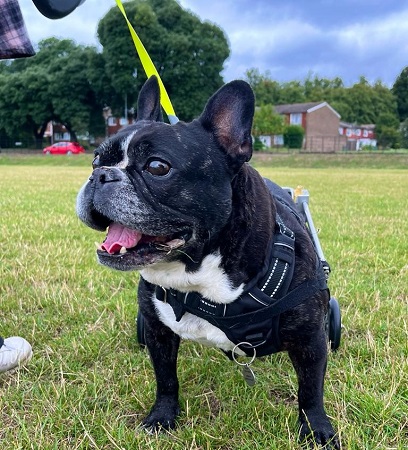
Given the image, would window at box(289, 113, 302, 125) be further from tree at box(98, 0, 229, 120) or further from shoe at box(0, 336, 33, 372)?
shoe at box(0, 336, 33, 372)

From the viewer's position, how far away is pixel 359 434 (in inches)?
72.4

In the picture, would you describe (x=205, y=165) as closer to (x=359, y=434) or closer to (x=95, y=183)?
(x=95, y=183)

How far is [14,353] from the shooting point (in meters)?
2.42

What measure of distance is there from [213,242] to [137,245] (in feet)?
0.86

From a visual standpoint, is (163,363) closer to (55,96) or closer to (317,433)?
(317,433)

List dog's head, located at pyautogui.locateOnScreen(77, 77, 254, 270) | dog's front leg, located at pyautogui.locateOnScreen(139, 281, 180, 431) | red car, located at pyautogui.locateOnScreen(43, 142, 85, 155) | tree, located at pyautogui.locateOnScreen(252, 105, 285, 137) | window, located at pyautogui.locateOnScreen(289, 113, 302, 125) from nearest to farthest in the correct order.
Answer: dog's head, located at pyautogui.locateOnScreen(77, 77, 254, 270) → dog's front leg, located at pyautogui.locateOnScreen(139, 281, 180, 431) → red car, located at pyautogui.locateOnScreen(43, 142, 85, 155) → tree, located at pyautogui.locateOnScreen(252, 105, 285, 137) → window, located at pyautogui.locateOnScreen(289, 113, 302, 125)

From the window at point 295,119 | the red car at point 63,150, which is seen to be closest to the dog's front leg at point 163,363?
the red car at point 63,150

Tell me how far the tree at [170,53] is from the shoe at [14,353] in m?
36.7

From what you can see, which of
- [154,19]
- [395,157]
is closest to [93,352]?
[395,157]

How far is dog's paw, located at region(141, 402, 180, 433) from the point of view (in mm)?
1997

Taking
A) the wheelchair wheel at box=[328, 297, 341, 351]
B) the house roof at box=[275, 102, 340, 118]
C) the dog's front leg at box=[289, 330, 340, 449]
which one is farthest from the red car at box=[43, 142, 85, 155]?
the dog's front leg at box=[289, 330, 340, 449]

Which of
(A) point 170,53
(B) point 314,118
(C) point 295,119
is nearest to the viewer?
(A) point 170,53

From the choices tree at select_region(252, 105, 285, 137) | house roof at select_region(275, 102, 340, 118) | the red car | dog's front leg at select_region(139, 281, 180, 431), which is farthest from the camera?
house roof at select_region(275, 102, 340, 118)

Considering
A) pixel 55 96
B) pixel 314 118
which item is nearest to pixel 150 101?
pixel 55 96
